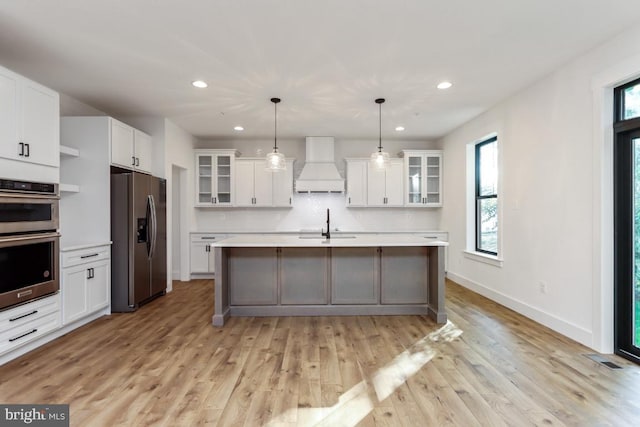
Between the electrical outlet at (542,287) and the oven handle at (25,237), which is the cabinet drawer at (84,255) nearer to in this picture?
the oven handle at (25,237)

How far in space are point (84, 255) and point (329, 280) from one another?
2692mm

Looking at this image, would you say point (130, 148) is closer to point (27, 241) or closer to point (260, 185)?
point (27, 241)

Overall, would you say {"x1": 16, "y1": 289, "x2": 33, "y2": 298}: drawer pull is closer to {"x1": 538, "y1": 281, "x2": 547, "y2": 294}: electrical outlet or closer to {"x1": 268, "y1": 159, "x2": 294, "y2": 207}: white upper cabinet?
{"x1": 268, "y1": 159, "x2": 294, "y2": 207}: white upper cabinet

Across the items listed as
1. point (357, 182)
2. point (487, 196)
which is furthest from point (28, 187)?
point (487, 196)

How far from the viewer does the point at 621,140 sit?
2775 mm

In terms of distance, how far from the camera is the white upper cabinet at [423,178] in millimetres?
6355

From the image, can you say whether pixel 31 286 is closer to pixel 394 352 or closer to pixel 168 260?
pixel 168 260

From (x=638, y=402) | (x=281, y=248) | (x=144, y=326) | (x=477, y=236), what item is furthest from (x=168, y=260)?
(x=638, y=402)

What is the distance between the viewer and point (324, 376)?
2.44 meters

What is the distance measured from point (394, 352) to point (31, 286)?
3.19 meters

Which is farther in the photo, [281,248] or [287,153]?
[287,153]

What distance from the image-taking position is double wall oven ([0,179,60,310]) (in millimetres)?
2600

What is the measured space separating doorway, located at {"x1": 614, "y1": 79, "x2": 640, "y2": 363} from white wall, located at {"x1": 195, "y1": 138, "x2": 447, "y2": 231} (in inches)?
153


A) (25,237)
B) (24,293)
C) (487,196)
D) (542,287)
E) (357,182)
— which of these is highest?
(357,182)
